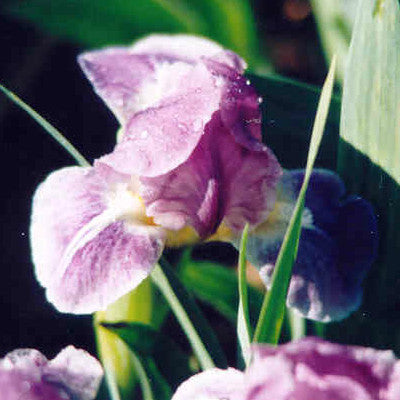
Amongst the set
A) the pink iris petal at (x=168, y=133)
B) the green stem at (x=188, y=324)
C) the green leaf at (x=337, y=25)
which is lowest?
the green stem at (x=188, y=324)

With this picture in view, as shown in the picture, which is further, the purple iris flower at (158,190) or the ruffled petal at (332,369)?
the purple iris flower at (158,190)

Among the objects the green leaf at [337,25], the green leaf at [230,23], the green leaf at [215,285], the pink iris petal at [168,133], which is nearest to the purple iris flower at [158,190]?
the pink iris petal at [168,133]

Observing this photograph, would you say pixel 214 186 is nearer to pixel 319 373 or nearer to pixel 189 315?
pixel 189 315

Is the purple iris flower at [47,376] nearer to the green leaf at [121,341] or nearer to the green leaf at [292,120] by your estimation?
the green leaf at [121,341]

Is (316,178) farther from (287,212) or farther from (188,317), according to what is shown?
(188,317)

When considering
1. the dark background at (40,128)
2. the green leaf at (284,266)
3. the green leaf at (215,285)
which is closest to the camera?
the green leaf at (284,266)

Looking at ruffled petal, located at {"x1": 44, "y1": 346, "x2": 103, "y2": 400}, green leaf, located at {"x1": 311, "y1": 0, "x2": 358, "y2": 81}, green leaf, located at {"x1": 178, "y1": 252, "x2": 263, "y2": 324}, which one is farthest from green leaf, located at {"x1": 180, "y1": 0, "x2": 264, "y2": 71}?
ruffled petal, located at {"x1": 44, "y1": 346, "x2": 103, "y2": 400}
